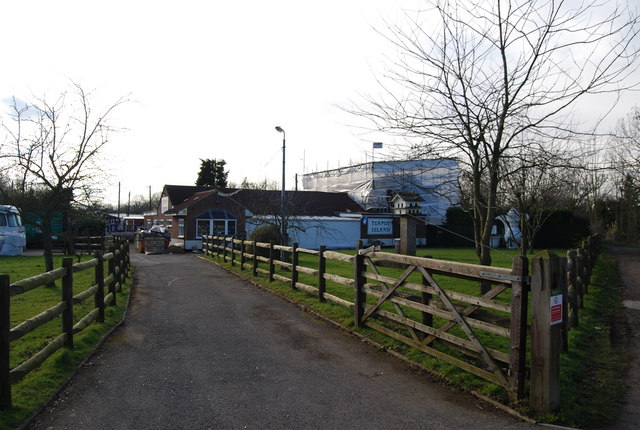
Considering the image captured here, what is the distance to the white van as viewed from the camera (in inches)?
1027

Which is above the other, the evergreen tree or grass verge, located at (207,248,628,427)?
the evergreen tree

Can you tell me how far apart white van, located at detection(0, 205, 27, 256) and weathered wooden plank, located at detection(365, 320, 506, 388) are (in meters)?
25.3

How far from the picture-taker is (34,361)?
16.5ft

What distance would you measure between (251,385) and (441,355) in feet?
7.45

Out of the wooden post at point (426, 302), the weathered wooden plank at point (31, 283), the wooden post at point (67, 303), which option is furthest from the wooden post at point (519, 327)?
the wooden post at point (67, 303)

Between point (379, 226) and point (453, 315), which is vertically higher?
point (379, 226)

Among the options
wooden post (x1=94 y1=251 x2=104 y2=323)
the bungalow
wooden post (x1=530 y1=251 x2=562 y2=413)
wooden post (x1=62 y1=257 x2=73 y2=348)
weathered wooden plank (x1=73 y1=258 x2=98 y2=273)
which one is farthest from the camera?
the bungalow

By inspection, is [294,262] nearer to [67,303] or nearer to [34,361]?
[67,303]

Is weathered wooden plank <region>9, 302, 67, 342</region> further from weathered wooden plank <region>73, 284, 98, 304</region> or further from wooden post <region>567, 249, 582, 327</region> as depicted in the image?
wooden post <region>567, 249, 582, 327</region>

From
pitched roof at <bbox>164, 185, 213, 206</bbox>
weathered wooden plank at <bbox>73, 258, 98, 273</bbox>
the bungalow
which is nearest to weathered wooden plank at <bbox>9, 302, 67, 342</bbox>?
weathered wooden plank at <bbox>73, 258, 98, 273</bbox>

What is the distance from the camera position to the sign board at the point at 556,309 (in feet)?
14.4

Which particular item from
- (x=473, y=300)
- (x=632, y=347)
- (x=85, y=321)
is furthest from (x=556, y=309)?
(x=85, y=321)

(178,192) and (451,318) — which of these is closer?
(451,318)

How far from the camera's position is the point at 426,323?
6.37 meters
